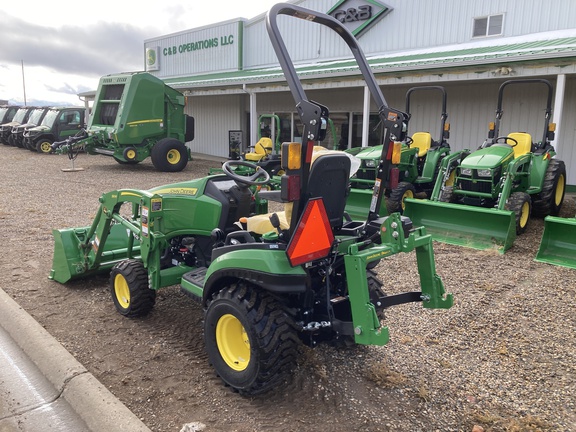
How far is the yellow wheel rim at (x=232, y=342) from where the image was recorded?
2994mm

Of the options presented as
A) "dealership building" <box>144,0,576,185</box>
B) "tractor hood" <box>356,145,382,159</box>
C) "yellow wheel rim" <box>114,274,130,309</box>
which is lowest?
"yellow wheel rim" <box>114,274,130,309</box>

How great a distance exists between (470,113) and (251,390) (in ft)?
35.2

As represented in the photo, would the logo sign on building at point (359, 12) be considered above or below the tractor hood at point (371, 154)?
above

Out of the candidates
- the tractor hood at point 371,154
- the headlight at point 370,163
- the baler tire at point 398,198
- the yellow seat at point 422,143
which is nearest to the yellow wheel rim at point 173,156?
the tractor hood at point 371,154

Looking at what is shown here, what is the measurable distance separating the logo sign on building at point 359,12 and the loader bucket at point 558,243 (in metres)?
10.7

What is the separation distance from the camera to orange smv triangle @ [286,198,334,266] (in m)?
2.65

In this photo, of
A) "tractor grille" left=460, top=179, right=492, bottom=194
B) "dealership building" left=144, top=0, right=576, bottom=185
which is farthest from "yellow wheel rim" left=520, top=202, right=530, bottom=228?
"dealership building" left=144, top=0, right=576, bottom=185

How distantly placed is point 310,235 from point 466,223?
4487 millimetres

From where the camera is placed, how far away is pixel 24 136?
1959cm

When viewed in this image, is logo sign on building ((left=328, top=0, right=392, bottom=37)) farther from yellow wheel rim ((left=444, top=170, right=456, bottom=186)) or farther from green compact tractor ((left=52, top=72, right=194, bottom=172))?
yellow wheel rim ((left=444, top=170, right=456, bottom=186))

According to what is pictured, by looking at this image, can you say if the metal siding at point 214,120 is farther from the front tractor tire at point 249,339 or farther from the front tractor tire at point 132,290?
the front tractor tire at point 249,339

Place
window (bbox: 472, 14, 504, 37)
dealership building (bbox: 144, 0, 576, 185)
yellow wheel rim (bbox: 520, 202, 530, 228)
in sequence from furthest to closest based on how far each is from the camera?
window (bbox: 472, 14, 504, 37)
dealership building (bbox: 144, 0, 576, 185)
yellow wheel rim (bbox: 520, 202, 530, 228)

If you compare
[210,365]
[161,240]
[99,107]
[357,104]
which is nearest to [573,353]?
[210,365]

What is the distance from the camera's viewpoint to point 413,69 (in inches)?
392
